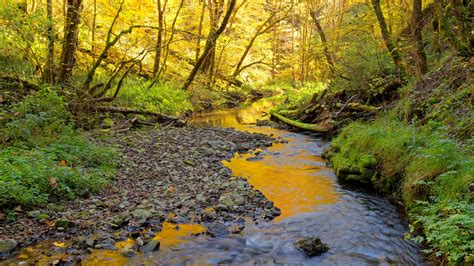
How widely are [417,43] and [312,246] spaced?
790 cm

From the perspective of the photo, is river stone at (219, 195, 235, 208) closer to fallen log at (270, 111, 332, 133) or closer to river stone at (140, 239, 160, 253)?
river stone at (140, 239, 160, 253)

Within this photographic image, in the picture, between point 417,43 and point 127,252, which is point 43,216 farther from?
point 417,43

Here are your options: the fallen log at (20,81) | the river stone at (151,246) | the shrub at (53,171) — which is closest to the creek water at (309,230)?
the river stone at (151,246)

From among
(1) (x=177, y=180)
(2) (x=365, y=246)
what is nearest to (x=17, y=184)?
(1) (x=177, y=180)

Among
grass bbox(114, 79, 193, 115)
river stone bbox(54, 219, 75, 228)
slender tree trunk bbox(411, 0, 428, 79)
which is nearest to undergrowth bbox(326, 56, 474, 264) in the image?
slender tree trunk bbox(411, 0, 428, 79)

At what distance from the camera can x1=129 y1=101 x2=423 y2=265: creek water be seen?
4.78m

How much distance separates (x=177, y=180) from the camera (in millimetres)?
7469

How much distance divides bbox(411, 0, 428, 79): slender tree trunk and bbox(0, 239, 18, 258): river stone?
9.42 meters

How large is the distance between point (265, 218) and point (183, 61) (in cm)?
2004

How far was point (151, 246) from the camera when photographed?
4816 millimetres

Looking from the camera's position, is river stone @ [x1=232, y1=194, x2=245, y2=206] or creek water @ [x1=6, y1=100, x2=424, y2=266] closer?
creek water @ [x1=6, y1=100, x2=424, y2=266]

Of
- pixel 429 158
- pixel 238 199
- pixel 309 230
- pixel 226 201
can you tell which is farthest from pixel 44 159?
pixel 429 158

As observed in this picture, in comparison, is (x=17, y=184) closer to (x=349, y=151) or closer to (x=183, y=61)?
(x=349, y=151)

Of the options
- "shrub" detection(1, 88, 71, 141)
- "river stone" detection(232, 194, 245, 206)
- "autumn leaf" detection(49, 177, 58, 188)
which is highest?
"shrub" detection(1, 88, 71, 141)
